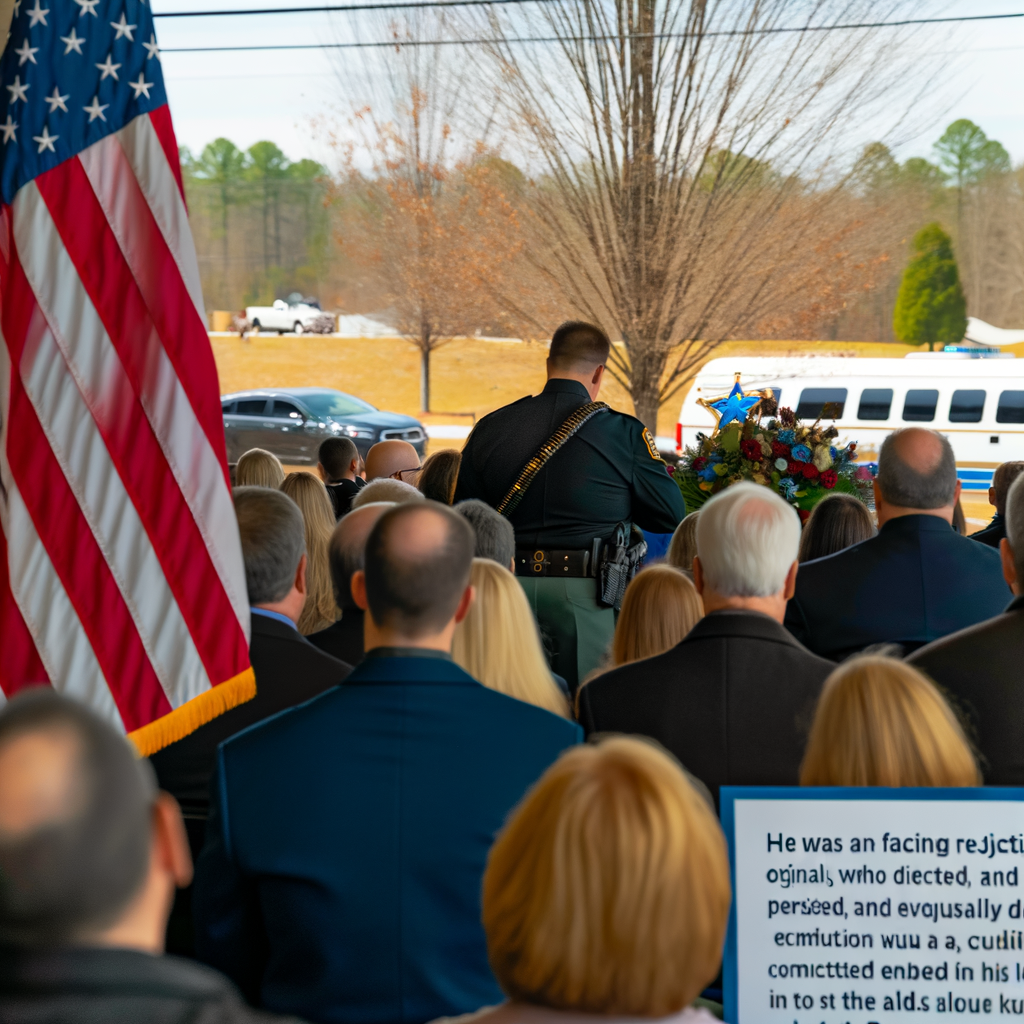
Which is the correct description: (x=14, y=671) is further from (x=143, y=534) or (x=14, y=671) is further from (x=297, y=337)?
(x=297, y=337)

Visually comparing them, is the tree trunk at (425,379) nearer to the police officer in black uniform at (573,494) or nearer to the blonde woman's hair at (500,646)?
the police officer in black uniform at (573,494)

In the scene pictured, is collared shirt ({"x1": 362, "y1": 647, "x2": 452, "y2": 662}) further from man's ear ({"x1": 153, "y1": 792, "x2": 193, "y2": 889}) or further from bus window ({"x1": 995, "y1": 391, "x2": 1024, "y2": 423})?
bus window ({"x1": 995, "y1": 391, "x2": 1024, "y2": 423})

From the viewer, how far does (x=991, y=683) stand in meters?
2.70

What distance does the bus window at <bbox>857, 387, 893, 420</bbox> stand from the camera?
17141 mm

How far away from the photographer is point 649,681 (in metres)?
2.69

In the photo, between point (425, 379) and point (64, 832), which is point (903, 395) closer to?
point (425, 379)

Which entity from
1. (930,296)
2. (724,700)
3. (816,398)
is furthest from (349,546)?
(930,296)

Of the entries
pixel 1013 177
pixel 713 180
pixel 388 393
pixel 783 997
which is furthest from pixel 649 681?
pixel 1013 177

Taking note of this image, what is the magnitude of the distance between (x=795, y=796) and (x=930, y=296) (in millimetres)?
21743

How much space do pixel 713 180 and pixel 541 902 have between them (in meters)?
13.7

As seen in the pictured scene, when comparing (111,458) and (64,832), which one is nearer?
(64,832)

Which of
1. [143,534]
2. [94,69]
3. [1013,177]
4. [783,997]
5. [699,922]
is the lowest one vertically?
[783,997]

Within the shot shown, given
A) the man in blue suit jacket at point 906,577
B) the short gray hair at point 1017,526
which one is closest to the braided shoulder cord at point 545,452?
the man in blue suit jacket at point 906,577

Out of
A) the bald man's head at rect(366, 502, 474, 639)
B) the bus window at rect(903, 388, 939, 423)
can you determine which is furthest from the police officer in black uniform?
the bus window at rect(903, 388, 939, 423)
